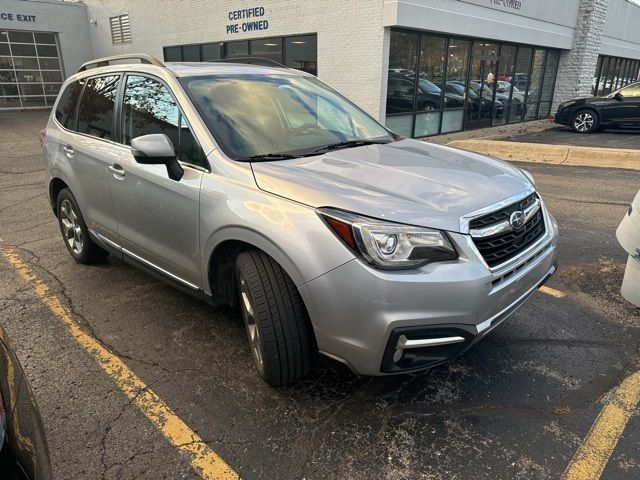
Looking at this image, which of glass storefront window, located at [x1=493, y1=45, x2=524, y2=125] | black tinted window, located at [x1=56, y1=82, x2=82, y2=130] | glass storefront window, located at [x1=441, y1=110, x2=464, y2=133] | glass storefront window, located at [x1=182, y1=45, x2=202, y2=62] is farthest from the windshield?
glass storefront window, located at [x1=182, y1=45, x2=202, y2=62]

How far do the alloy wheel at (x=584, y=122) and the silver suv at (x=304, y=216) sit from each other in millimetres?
13798

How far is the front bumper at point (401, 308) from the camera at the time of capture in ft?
7.19

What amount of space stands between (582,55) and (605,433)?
2026 centimetres

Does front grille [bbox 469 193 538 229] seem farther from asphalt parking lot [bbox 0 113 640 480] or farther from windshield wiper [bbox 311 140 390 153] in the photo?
windshield wiper [bbox 311 140 390 153]

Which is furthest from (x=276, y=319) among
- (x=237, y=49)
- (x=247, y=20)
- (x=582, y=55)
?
(x=582, y=55)

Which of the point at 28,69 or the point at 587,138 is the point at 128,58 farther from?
the point at 28,69

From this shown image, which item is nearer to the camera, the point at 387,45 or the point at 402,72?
the point at 387,45

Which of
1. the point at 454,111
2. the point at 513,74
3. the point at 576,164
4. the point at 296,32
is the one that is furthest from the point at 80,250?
the point at 513,74

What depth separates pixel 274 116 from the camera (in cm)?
332

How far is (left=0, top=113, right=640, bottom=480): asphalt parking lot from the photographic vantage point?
92.0 inches

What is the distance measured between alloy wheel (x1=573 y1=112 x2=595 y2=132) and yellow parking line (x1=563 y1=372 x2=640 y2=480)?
14335 millimetres

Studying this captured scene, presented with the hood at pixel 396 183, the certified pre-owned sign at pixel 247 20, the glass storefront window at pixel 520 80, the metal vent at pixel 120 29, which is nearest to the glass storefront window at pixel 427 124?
the glass storefront window at pixel 520 80

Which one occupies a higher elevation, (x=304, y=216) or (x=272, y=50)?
(x=272, y=50)

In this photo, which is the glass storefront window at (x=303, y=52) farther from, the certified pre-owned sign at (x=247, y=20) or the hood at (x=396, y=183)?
the hood at (x=396, y=183)
